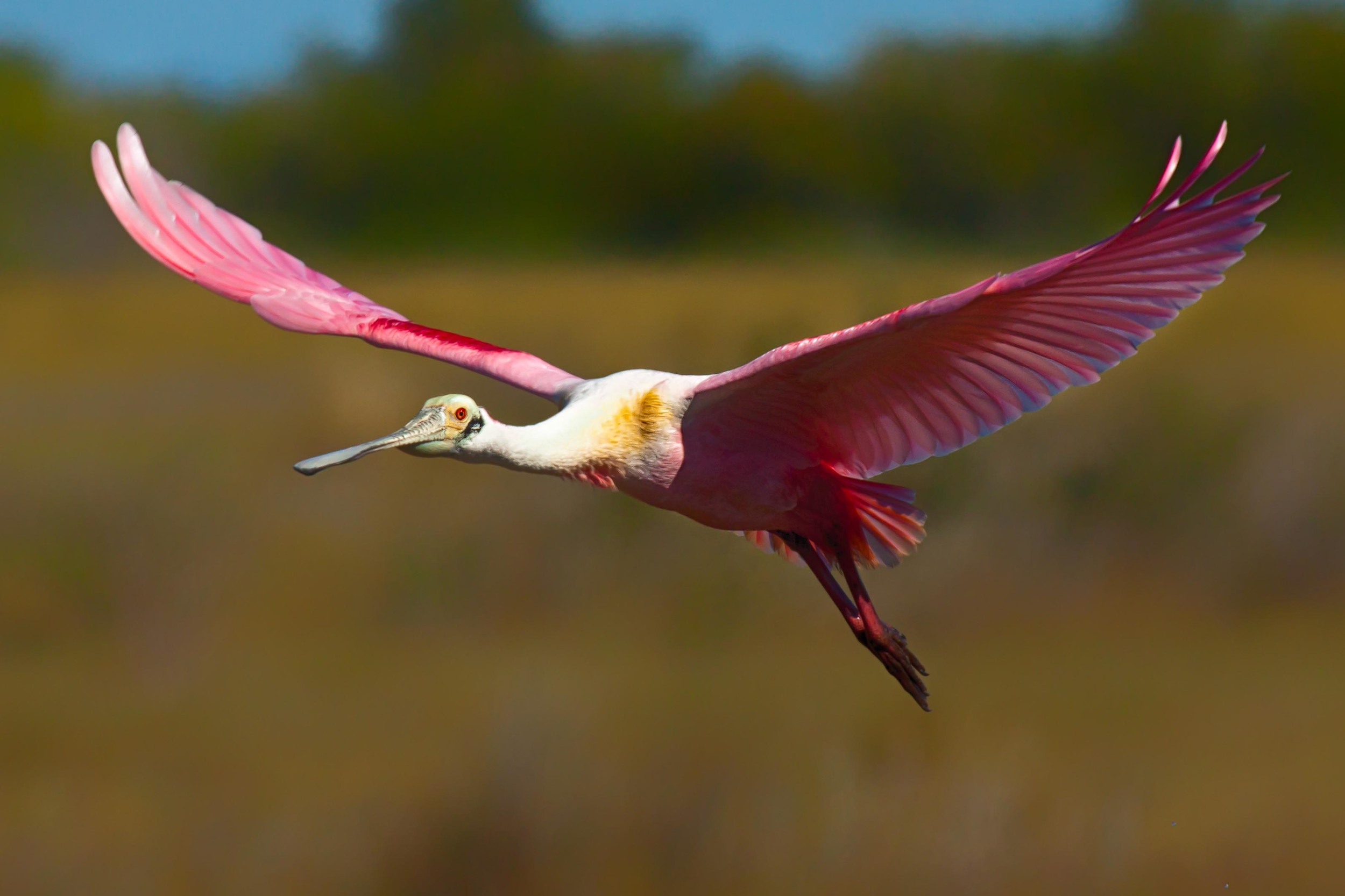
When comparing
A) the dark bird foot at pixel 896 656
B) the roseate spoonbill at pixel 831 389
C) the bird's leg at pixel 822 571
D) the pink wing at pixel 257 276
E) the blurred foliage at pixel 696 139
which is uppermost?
the blurred foliage at pixel 696 139

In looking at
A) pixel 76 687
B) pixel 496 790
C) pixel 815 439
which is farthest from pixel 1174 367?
pixel 815 439

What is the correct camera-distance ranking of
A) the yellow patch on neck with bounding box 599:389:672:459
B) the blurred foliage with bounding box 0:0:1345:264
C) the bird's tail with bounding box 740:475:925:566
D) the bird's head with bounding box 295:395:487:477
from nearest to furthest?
the bird's head with bounding box 295:395:487:477, the yellow patch on neck with bounding box 599:389:672:459, the bird's tail with bounding box 740:475:925:566, the blurred foliage with bounding box 0:0:1345:264

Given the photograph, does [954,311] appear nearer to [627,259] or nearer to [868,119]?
[627,259]

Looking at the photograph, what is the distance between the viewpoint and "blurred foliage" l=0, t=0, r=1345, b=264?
1269 cm

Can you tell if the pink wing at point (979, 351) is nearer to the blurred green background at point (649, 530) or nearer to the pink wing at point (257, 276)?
the pink wing at point (257, 276)

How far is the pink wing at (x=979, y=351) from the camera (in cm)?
407

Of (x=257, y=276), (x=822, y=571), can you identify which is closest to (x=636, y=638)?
(x=257, y=276)

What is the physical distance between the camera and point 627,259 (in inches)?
488

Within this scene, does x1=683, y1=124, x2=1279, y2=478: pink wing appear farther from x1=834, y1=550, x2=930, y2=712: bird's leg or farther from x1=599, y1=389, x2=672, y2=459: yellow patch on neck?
x1=834, y1=550, x2=930, y2=712: bird's leg

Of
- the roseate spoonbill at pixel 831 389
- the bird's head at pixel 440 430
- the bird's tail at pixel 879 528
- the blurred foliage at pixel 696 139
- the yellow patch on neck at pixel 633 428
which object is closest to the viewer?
the roseate spoonbill at pixel 831 389

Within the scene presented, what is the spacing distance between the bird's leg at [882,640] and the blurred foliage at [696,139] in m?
7.26

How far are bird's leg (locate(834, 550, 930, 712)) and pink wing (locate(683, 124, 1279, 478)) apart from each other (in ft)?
1.03

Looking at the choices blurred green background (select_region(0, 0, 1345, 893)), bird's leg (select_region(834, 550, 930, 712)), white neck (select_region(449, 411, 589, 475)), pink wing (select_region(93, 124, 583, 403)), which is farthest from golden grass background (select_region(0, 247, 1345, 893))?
white neck (select_region(449, 411, 589, 475))

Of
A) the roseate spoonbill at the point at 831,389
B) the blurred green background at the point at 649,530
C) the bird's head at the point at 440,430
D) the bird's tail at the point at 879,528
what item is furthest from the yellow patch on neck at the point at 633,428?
the blurred green background at the point at 649,530
